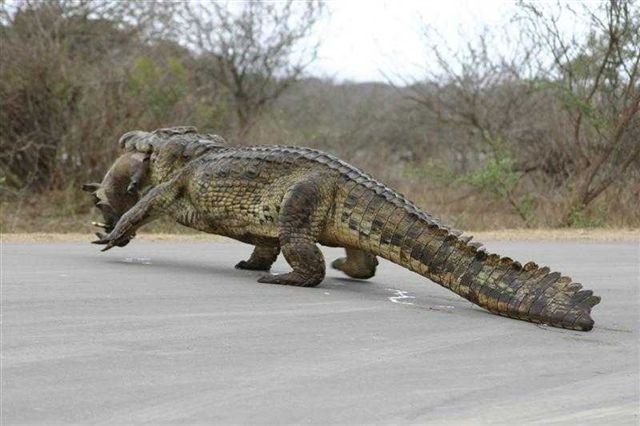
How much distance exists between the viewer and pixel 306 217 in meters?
9.09

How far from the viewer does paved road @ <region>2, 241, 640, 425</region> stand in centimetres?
507

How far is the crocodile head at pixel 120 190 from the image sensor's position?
36.5 ft

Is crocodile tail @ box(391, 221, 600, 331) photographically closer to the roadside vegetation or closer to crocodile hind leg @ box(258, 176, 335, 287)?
crocodile hind leg @ box(258, 176, 335, 287)

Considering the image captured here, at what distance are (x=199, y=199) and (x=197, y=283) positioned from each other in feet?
4.02

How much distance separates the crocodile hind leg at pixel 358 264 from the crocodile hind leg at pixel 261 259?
0.71 meters

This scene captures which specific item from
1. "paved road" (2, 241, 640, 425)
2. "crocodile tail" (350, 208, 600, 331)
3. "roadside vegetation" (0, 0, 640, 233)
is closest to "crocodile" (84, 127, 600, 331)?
"crocodile tail" (350, 208, 600, 331)

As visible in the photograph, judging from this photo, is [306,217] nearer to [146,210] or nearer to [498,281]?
[498,281]

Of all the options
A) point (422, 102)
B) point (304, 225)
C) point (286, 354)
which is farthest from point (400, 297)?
point (422, 102)

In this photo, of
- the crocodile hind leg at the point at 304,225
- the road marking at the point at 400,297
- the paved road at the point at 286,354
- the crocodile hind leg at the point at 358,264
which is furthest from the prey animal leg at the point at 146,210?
the road marking at the point at 400,297

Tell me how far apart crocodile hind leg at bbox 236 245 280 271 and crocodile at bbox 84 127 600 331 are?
12 millimetres

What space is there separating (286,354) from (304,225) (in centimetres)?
290

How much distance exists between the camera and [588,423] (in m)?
4.99

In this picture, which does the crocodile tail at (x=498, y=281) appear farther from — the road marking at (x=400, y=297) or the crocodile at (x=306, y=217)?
the road marking at (x=400, y=297)

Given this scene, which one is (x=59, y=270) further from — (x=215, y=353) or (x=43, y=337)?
(x=215, y=353)
